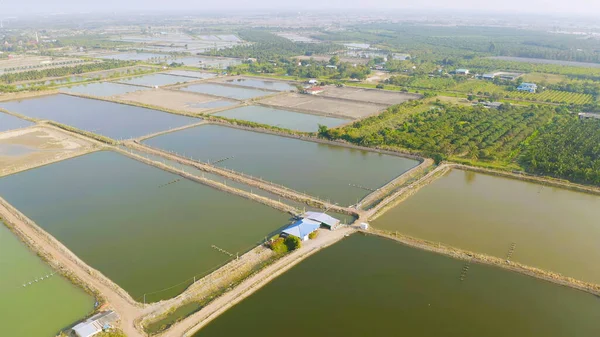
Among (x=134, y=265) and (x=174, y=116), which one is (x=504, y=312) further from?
(x=174, y=116)

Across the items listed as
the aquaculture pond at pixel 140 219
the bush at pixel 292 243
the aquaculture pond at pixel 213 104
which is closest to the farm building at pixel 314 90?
the aquaculture pond at pixel 213 104

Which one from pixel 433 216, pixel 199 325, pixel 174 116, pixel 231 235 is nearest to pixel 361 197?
pixel 433 216

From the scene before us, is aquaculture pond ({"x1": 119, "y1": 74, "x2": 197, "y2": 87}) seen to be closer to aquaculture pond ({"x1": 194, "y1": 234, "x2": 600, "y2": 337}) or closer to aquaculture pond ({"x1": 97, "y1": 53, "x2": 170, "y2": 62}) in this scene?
aquaculture pond ({"x1": 97, "y1": 53, "x2": 170, "y2": 62})

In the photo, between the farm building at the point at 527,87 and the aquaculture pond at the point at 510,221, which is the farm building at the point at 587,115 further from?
the aquaculture pond at the point at 510,221

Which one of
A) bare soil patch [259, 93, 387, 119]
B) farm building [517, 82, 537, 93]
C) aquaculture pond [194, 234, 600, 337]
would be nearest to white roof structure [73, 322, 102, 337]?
aquaculture pond [194, 234, 600, 337]

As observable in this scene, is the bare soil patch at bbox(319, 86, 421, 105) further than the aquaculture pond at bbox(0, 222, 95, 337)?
Yes

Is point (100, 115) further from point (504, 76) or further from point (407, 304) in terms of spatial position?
point (504, 76)

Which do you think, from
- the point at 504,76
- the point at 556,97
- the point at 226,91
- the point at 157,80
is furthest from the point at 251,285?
the point at 504,76
